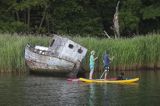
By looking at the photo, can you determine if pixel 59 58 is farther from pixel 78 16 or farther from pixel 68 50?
pixel 78 16

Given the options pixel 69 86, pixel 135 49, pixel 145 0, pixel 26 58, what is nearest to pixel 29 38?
pixel 26 58

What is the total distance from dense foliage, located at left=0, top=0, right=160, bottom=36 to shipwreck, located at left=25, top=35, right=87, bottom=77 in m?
18.1

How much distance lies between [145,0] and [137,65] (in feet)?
67.5

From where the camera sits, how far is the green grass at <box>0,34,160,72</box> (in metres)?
39.3

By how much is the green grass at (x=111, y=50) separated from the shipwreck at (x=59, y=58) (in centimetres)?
92

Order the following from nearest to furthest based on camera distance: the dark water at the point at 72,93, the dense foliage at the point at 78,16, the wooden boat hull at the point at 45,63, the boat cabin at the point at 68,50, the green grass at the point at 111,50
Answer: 1. the dark water at the point at 72,93
2. the wooden boat hull at the point at 45,63
3. the boat cabin at the point at 68,50
4. the green grass at the point at 111,50
5. the dense foliage at the point at 78,16

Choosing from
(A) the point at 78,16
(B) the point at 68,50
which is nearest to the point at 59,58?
(B) the point at 68,50

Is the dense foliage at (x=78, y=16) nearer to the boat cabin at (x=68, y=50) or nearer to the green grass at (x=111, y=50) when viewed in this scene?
the green grass at (x=111, y=50)

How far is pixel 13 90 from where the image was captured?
1105 inches

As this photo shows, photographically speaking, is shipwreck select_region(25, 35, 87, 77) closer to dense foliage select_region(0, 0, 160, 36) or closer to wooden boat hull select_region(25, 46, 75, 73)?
wooden boat hull select_region(25, 46, 75, 73)

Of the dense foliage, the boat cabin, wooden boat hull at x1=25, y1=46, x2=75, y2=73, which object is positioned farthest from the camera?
the dense foliage

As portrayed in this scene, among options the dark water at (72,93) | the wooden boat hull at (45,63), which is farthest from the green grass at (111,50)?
the dark water at (72,93)

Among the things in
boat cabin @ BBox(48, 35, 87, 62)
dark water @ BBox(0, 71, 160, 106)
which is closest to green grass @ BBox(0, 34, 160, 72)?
boat cabin @ BBox(48, 35, 87, 62)

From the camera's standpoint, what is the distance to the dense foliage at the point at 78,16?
58.5 metres
